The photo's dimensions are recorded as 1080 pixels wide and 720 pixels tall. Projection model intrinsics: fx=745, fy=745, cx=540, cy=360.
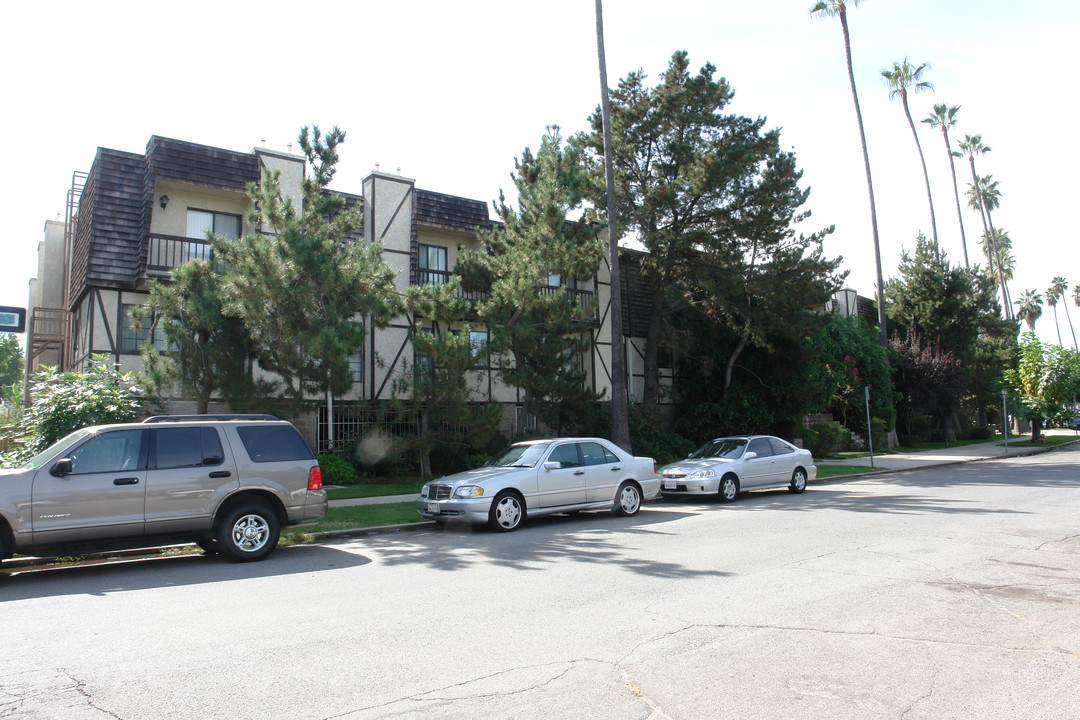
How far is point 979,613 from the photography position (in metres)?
6.41

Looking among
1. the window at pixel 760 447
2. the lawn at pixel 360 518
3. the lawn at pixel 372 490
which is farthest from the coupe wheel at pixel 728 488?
the lawn at pixel 372 490

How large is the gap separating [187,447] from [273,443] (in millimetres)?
1074

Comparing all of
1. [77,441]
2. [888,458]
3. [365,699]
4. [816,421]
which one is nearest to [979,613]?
[365,699]

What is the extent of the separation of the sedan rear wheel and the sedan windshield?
7571 millimetres

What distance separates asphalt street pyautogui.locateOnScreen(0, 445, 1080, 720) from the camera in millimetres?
4469

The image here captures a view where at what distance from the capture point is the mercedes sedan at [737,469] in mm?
15633

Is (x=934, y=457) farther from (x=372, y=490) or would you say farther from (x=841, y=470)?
(x=372, y=490)

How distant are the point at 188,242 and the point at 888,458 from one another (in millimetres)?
24961

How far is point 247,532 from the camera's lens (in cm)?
951

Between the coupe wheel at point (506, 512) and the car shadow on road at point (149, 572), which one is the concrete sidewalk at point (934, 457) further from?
the car shadow on road at point (149, 572)

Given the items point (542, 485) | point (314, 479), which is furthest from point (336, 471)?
point (314, 479)

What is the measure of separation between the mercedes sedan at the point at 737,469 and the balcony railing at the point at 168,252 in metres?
12.4

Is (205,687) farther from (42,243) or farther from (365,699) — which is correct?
(42,243)

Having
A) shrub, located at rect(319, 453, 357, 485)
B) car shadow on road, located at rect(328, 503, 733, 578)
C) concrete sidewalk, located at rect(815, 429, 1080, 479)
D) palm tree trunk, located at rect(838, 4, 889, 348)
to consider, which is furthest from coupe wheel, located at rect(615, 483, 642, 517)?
palm tree trunk, located at rect(838, 4, 889, 348)
